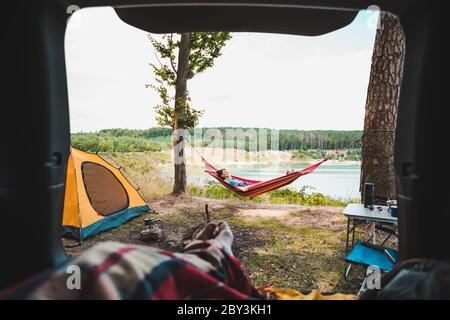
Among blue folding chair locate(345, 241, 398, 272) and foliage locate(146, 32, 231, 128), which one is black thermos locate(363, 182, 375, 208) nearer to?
blue folding chair locate(345, 241, 398, 272)

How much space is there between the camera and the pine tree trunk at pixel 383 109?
301 cm

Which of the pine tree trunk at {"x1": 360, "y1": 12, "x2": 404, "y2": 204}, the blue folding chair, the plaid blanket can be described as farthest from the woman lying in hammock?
the plaid blanket

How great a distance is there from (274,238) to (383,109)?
5.80 ft

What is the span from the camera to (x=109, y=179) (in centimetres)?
335

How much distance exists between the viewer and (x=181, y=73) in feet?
16.2

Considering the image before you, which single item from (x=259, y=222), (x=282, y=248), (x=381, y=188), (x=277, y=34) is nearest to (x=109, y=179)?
(x=259, y=222)

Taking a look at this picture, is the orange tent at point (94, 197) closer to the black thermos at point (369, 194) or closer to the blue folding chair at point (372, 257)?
the blue folding chair at point (372, 257)

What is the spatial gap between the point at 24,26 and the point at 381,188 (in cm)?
317

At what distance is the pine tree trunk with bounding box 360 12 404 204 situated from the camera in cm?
301

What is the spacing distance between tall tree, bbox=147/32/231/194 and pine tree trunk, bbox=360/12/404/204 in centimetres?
288

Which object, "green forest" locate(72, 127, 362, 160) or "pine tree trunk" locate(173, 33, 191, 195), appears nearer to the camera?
"pine tree trunk" locate(173, 33, 191, 195)

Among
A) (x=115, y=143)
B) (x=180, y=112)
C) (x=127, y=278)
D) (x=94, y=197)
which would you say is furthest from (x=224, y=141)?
(x=127, y=278)

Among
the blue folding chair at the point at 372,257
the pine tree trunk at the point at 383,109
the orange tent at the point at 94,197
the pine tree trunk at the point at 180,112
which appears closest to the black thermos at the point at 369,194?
the blue folding chair at the point at 372,257

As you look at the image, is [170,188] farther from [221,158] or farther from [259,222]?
[259,222]
